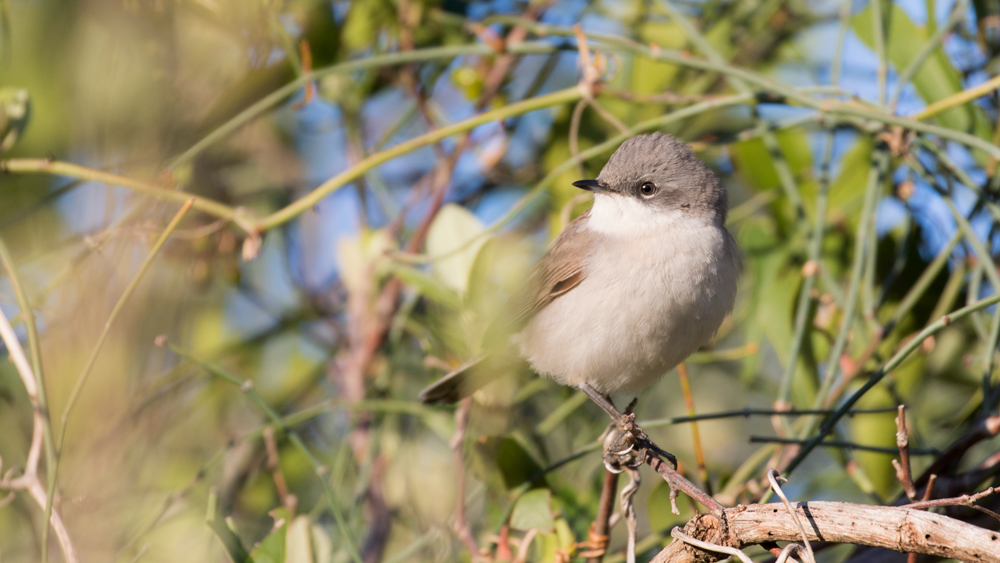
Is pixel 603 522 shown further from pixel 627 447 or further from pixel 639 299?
pixel 639 299

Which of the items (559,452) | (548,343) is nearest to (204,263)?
(548,343)

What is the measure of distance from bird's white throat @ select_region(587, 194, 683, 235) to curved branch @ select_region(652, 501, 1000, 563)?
4.23 feet

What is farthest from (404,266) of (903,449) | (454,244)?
(903,449)

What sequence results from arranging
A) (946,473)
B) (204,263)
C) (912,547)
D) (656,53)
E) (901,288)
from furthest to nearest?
(204,263) → (901,288) → (656,53) → (946,473) → (912,547)

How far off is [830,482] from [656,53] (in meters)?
2.09

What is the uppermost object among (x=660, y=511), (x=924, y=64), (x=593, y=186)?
(x=924, y=64)

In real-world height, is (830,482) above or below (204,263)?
below

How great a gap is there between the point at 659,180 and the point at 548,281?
0.58 metres

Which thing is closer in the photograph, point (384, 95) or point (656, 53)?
point (656, 53)

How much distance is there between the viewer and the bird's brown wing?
115 inches

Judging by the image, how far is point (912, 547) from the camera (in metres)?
1.43

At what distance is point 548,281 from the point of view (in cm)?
307

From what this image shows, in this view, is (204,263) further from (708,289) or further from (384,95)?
(708,289)

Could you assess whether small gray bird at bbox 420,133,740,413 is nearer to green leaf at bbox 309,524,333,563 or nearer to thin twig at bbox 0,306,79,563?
green leaf at bbox 309,524,333,563
